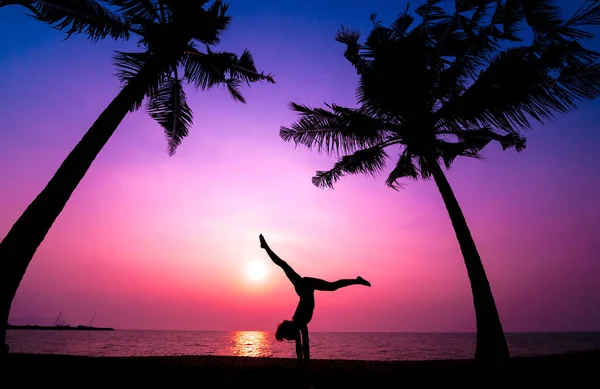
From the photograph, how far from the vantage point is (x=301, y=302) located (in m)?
5.02

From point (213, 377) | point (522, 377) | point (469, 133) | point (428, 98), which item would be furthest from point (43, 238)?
point (469, 133)

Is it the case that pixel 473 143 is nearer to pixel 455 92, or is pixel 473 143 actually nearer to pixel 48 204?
pixel 455 92

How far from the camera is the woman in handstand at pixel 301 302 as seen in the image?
494 cm

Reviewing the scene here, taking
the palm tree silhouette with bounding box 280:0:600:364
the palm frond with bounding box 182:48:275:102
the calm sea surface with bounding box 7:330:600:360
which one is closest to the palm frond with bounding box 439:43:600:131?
the palm tree silhouette with bounding box 280:0:600:364

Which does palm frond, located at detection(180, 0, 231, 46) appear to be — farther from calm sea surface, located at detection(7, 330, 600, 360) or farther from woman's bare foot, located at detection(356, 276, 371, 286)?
calm sea surface, located at detection(7, 330, 600, 360)

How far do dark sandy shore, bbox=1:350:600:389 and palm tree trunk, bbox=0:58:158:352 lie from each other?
0.94 metres

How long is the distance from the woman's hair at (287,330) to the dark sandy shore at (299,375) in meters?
0.58

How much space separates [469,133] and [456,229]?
2.97m

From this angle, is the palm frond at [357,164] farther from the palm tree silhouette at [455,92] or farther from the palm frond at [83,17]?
the palm frond at [83,17]

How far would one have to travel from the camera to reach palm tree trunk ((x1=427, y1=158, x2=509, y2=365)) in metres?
7.17

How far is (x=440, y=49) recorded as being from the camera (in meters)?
9.80

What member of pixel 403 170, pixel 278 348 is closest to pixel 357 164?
pixel 403 170

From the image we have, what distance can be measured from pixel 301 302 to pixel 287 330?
453mm

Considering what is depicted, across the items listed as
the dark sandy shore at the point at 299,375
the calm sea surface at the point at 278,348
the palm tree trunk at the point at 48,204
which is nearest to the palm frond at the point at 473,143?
the dark sandy shore at the point at 299,375
